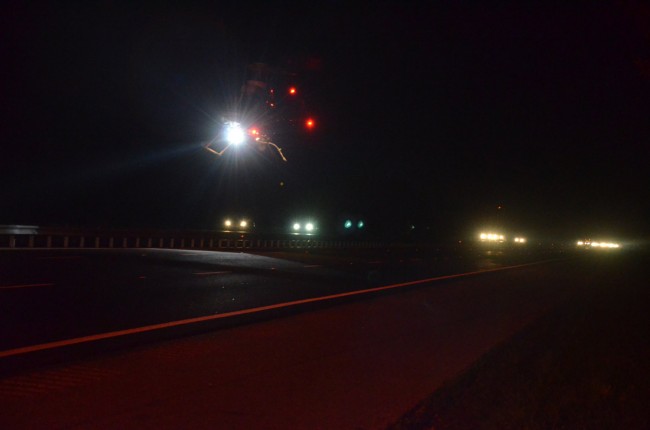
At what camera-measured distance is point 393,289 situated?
17.0m

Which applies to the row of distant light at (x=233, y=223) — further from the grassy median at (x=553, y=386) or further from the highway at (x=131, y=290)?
the grassy median at (x=553, y=386)

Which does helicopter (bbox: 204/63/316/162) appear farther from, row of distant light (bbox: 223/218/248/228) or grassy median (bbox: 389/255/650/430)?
row of distant light (bbox: 223/218/248/228)

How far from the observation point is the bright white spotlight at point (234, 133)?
1536 centimetres

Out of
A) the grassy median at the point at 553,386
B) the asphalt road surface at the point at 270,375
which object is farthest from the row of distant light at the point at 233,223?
the grassy median at the point at 553,386

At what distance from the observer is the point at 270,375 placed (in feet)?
23.3

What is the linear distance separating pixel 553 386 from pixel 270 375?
12.1 feet

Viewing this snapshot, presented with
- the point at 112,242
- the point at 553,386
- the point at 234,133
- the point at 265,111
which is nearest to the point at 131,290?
the point at 234,133

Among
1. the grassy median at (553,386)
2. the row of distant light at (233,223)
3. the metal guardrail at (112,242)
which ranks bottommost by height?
the grassy median at (553,386)

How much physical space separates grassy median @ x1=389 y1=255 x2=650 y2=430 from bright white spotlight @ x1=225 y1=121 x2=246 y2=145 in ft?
30.0

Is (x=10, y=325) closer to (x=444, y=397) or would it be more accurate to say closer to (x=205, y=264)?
(x=444, y=397)

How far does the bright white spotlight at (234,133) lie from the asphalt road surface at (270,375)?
5196mm

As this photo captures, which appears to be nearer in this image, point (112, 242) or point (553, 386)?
point (553, 386)

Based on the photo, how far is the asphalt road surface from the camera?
5516mm

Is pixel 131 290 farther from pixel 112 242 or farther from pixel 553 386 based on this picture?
pixel 112 242
